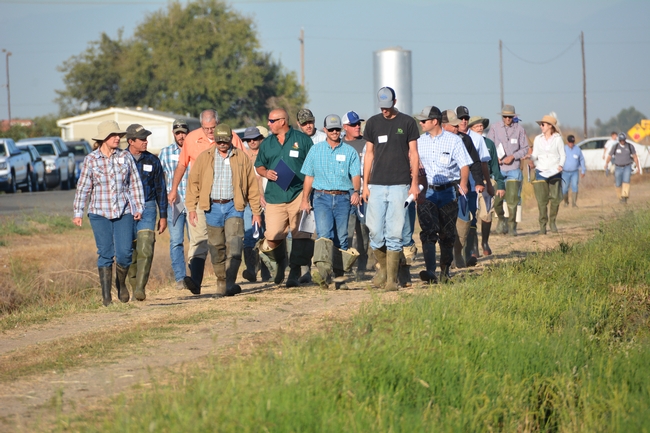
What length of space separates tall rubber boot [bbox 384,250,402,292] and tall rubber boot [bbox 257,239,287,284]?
4.99 feet

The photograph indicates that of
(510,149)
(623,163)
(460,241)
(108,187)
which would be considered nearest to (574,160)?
(623,163)

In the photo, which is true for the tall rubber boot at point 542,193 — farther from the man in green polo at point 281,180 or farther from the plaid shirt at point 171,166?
the plaid shirt at point 171,166

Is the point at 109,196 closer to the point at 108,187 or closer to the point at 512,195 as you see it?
the point at 108,187

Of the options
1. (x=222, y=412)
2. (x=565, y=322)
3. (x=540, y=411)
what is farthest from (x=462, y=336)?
(x=222, y=412)

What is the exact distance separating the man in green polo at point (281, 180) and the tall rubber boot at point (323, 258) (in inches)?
22.5

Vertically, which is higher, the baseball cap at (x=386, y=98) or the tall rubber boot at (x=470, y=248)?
the baseball cap at (x=386, y=98)

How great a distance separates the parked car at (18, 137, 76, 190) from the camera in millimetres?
37438

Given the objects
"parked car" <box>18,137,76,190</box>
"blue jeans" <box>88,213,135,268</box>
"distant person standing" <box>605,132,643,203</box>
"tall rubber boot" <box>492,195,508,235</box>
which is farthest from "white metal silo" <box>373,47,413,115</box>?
"blue jeans" <box>88,213,135,268</box>

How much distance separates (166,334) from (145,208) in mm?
3072

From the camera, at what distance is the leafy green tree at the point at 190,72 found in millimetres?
75750

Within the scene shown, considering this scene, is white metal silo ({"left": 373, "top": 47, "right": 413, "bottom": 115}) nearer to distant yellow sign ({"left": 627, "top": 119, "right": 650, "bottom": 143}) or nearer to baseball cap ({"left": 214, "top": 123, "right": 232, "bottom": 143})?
distant yellow sign ({"left": 627, "top": 119, "right": 650, "bottom": 143})

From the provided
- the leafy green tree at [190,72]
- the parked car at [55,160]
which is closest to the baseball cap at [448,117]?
the parked car at [55,160]

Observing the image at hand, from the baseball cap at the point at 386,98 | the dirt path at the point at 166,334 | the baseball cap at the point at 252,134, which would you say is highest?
the baseball cap at the point at 386,98

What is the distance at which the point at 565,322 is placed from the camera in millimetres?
9469
